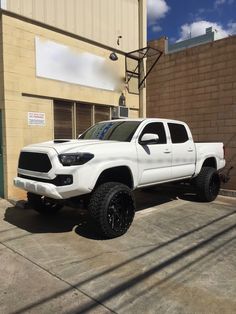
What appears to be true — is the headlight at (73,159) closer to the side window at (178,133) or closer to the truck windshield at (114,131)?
the truck windshield at (114,131)

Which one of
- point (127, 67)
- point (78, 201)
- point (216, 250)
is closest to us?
point (216, 250)

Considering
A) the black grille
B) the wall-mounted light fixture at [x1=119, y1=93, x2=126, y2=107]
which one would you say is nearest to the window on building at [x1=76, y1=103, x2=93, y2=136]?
the wall-mounted light fixture at [x1=119, y1=93, x2=126, y2=107]

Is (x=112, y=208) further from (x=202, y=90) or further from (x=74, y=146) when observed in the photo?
(x=202, y=90)

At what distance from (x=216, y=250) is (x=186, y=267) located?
2.81 ft

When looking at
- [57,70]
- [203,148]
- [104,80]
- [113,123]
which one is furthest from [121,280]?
[104,80]

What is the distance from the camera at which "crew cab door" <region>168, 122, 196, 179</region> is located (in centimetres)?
762

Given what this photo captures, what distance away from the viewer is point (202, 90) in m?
10.9

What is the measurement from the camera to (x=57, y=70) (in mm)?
9352

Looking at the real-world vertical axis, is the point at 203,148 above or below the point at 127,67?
below

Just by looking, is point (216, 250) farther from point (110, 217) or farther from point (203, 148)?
point (203, 148)

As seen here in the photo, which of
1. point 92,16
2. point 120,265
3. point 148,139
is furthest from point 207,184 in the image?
point 92,16

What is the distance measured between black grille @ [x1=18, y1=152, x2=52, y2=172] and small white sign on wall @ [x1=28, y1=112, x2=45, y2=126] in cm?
268

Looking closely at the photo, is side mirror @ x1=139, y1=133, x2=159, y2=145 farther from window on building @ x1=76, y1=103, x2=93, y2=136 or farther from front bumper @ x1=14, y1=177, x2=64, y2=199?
window on building @ x1=76, y1=103, x2=93, y2=136

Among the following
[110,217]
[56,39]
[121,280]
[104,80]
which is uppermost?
[56,39]
